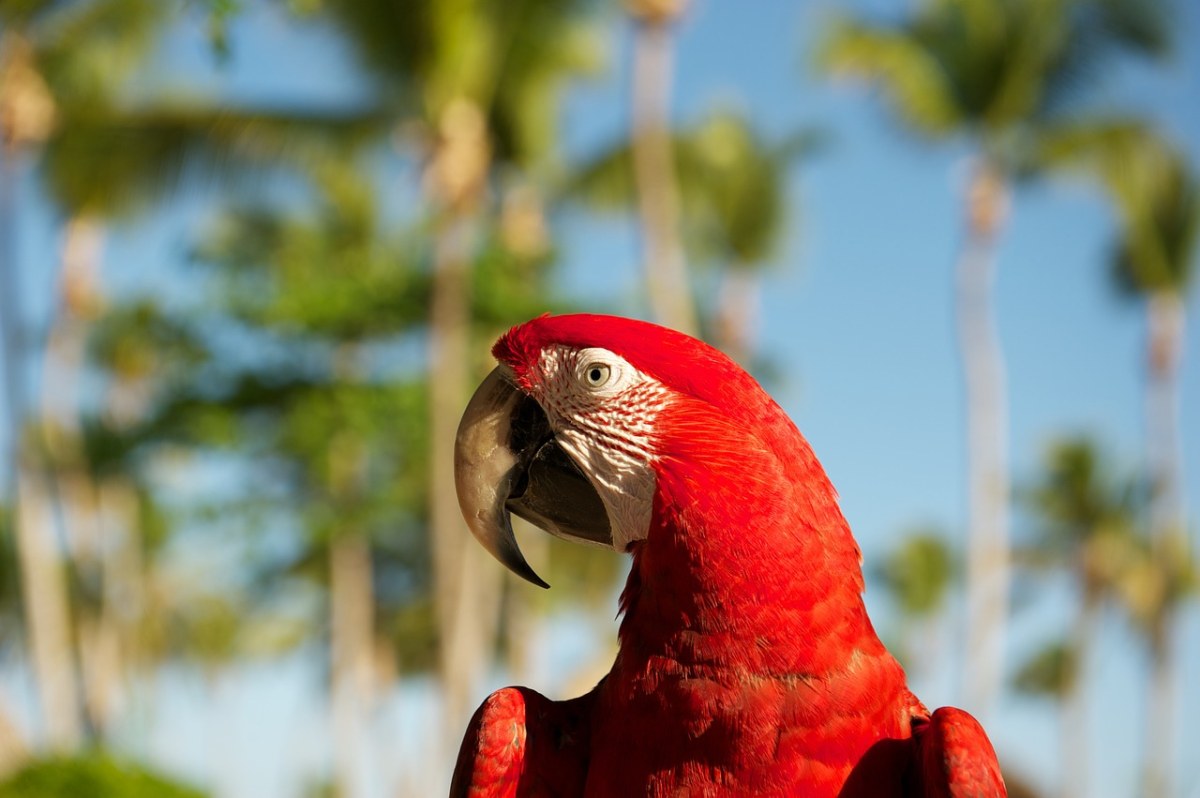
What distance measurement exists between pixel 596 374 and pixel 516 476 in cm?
21

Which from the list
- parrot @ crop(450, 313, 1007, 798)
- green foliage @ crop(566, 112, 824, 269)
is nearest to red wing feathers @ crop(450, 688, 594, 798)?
parrot @ crop(450, 313, 1007, 798)

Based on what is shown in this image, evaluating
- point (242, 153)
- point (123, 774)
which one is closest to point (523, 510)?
point (123, 774)

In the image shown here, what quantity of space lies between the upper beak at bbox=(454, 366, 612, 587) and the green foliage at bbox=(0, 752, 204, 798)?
4929 millimetres

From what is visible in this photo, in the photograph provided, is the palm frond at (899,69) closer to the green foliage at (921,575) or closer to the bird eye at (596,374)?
the bird eye at (596,374)

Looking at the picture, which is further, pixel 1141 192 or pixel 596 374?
pixel 1141 192

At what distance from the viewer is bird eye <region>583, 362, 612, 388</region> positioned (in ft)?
5.52

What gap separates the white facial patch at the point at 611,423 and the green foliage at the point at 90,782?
5085mm

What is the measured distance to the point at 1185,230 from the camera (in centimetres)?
1620

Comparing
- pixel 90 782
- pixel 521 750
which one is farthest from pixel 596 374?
pixel 90 782

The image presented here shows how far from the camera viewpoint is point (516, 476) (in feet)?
5.77

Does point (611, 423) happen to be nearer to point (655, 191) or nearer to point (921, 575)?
point (655, 191)

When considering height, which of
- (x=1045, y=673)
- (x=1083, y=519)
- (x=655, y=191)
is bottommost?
(x=1045, y=673)

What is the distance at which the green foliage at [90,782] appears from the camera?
5.84 meters

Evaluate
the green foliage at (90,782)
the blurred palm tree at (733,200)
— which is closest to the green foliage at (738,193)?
the blurred palm tree at (733,200)
